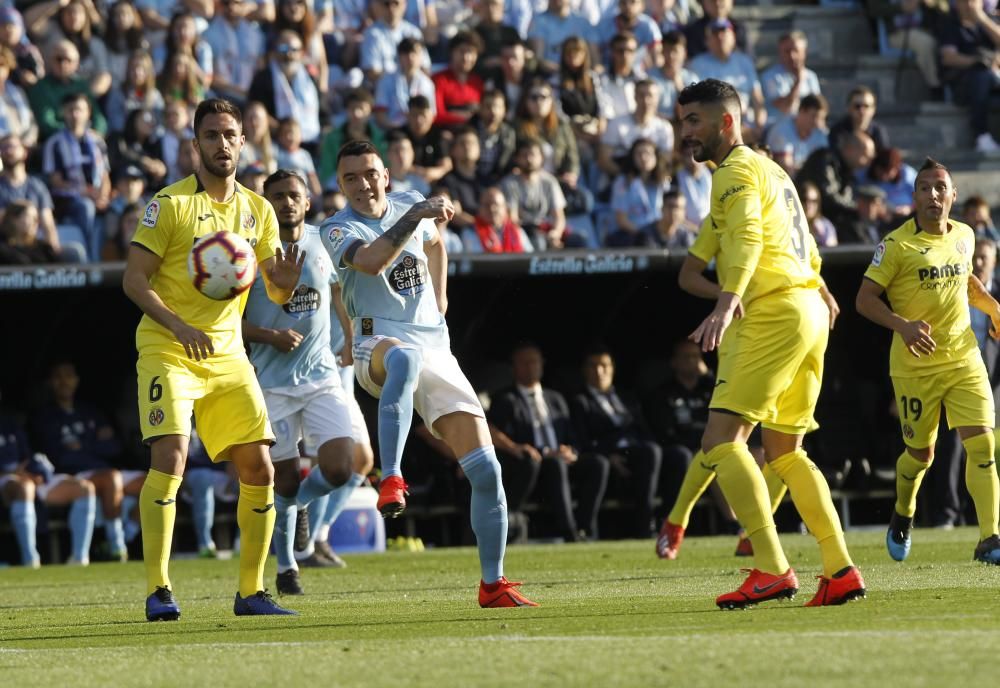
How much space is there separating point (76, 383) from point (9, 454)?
41.6 inches

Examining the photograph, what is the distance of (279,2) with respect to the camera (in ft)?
59.3

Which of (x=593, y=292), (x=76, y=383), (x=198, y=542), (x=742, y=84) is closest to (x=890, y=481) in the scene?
(x=593, y=292)

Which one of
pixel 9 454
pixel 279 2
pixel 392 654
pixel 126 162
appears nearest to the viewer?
pixel 392 654

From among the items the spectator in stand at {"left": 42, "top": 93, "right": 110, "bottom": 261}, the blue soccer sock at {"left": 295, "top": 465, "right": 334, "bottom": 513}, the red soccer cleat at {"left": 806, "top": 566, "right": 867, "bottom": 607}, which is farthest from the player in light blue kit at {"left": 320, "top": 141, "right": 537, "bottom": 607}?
the spectator in stand at {"left": 42, "top": 93, "right": 110, "bottom": 261}

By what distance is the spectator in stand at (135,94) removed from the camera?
16.8 m

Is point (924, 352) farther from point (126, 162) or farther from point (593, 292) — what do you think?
point (126, 162)

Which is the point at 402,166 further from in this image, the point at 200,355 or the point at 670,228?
the point at 200,355

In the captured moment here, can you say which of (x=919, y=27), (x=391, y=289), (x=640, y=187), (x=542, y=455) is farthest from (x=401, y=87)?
(x=391, y=289)

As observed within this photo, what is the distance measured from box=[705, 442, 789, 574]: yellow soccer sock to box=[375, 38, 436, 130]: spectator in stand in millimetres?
10433

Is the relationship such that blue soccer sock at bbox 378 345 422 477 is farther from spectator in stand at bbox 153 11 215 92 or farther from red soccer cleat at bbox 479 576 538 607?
spectator in stand at bbox 153 11 215 92

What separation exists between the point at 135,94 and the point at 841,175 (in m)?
6.92

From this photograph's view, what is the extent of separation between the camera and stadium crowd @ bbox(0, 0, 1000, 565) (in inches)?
616

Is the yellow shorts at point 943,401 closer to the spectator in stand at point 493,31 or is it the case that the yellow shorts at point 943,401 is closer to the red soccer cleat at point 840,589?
the red soccer cleat at point 840,589

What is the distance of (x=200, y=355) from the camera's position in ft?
25.6
